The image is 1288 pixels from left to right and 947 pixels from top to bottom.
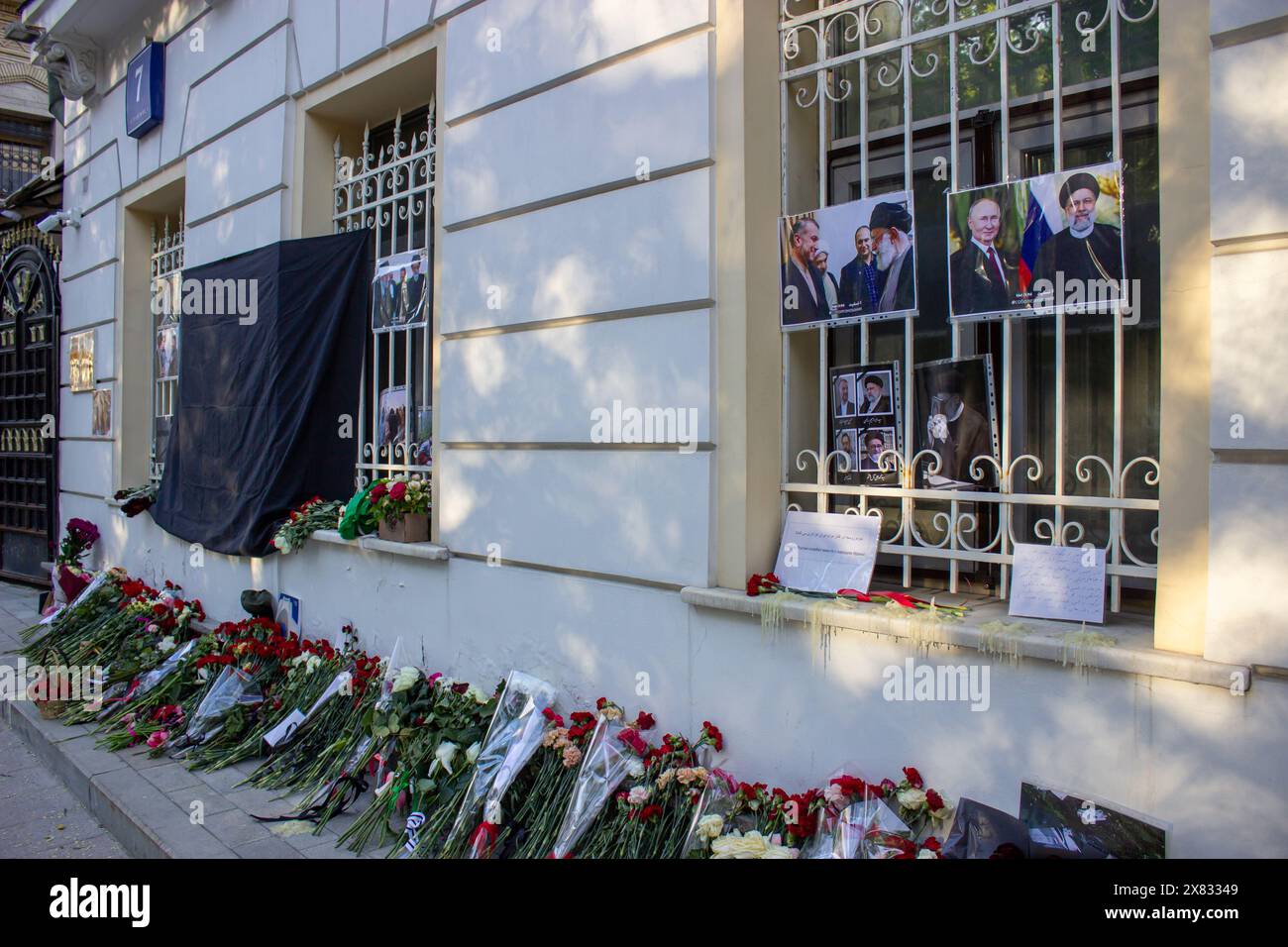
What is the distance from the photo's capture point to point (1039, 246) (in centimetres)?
301

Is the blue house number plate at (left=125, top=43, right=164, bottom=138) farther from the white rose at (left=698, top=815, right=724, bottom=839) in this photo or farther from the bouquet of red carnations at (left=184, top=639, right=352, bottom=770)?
the white rose at (left=698, top=815, right=724, bottom=839)

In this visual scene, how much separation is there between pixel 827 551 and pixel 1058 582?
82 centimetres

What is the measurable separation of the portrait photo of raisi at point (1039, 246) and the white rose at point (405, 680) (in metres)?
3.01

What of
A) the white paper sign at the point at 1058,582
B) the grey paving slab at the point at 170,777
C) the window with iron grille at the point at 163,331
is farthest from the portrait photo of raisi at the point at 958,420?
the window with iron grille at the point at 163,331

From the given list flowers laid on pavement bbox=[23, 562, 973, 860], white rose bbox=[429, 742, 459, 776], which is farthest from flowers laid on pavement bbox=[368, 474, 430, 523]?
white rose bbox=[429, 742, 459, 776]

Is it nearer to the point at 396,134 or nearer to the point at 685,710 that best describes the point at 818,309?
the point at 685,710

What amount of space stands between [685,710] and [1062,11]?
2793 mm

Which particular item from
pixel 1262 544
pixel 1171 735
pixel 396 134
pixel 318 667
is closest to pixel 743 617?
pixel 1171 735

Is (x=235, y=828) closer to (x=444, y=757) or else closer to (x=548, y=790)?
(x=444, y=757)

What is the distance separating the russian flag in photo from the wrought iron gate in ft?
33.8

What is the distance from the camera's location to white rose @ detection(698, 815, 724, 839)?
316cm

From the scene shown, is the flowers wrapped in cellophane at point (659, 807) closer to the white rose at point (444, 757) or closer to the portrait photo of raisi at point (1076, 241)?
the white rose at point (444, 757)

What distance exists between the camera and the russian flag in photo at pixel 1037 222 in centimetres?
297

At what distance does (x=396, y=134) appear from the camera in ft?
19.0
